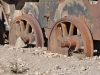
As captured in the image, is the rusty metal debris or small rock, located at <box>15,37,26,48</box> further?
small rock, located at <box>15,37,26,48</box>

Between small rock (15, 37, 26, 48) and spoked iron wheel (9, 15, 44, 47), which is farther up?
spoked iron wheel (9, 15, 44, 47)

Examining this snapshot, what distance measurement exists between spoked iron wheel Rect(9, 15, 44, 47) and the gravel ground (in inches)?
50.5

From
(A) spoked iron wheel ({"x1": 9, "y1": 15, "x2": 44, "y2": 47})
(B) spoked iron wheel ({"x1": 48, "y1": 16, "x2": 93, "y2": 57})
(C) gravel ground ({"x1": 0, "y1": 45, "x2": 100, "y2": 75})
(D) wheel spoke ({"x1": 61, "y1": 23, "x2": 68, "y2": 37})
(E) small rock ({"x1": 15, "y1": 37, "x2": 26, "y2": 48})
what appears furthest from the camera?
(E) small rock ({"x1": 15, "y1": 37, "x2": 26, "y2": 48})

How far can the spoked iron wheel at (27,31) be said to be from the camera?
302 inches

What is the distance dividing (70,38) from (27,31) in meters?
1.87

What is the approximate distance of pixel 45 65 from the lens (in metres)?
5.32

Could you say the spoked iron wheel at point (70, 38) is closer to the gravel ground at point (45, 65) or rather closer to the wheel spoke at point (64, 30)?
the wheel spoke at point (64, 30)

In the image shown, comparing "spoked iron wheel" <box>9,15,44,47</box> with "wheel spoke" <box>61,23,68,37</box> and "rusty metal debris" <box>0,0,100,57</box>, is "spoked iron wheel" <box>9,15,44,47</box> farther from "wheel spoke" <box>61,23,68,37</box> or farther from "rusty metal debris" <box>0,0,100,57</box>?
"wheel spoke" <box>61,23,68,37</box>

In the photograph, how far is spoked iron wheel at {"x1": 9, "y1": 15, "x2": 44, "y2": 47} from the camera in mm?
7676

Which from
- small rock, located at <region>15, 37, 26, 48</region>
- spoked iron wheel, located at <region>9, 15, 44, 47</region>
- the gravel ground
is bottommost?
the gravel ground

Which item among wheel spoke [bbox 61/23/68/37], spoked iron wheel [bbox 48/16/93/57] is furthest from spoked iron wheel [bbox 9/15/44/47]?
wheel spoke [bbox 61/23/68/37]

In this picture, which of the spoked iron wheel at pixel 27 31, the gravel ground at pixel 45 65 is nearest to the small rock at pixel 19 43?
the spoked iron wheel at pixel 27 31

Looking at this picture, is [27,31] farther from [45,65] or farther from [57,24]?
[45,65]

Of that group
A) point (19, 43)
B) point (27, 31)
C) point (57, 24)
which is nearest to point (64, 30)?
point (57, 24)
